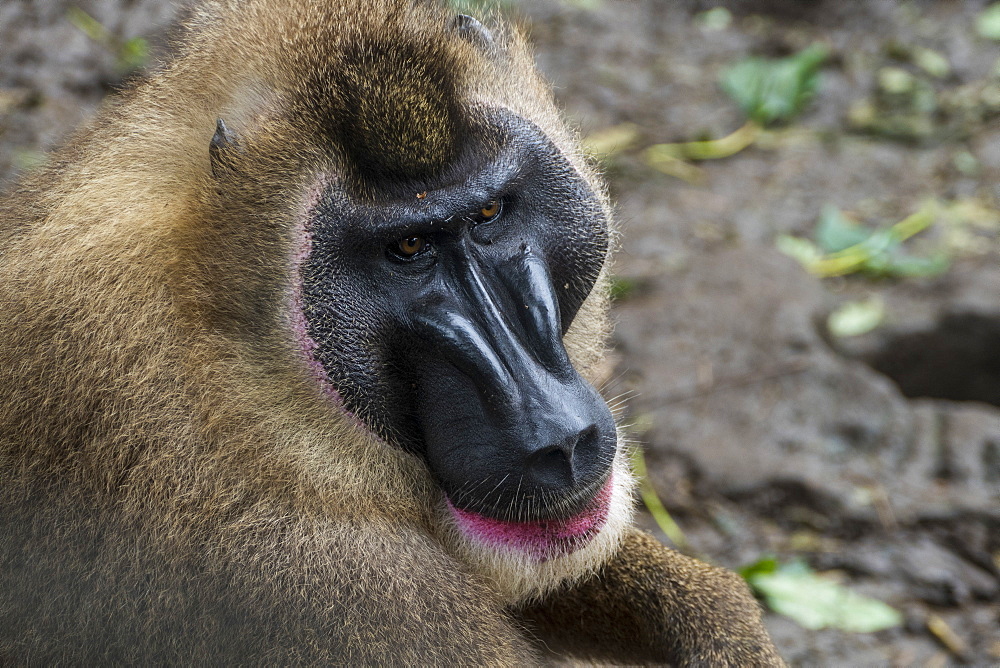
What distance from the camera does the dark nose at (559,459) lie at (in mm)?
2102

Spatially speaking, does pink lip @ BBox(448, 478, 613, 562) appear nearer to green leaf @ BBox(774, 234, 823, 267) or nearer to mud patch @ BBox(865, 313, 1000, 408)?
mud patch @ BBox(865, 313, 1000, 408)

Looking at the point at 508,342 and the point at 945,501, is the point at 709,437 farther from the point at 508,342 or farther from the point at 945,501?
the point at 508,342

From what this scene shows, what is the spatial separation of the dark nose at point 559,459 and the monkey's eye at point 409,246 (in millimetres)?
516

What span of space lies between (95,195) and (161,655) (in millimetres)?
1004

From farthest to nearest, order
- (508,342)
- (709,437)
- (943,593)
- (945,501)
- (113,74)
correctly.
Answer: (113,74)
(709,437)
(945,501)
(943,593)
(508,342)

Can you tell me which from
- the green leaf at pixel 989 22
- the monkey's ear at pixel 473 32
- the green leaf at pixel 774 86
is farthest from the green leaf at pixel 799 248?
the monkey's ear at pixel 473 32

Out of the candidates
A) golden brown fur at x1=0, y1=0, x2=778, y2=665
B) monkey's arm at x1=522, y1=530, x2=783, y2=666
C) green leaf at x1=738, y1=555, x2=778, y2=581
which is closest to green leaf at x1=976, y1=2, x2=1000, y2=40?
green leaf at x1=738, y1=555, x2=778, y2=581

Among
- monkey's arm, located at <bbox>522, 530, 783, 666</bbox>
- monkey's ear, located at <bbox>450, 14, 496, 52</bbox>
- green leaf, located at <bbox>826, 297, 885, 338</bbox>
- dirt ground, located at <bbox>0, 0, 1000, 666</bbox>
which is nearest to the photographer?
monkey's ear, located at <bbox>450, 14, 496, 52</bbox>

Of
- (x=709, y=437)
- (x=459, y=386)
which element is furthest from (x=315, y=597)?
(x=709, y=437)

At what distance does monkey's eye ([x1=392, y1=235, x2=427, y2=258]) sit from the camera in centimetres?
225

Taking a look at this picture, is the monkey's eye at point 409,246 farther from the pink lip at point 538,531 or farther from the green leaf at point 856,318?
the green leaf at point 856,318

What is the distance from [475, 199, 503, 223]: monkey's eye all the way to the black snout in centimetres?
13

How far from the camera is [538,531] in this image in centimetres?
230

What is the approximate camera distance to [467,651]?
215 cm
